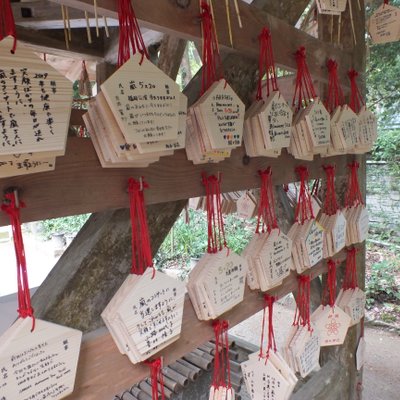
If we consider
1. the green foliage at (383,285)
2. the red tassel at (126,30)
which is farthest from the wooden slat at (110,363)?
the green foliage at (383,285)

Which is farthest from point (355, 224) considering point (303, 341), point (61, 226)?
point (61, 226)

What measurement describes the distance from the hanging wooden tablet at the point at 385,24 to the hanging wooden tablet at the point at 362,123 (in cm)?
43

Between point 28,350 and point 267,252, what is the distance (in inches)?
24.4

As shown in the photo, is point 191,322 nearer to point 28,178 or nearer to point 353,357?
point 28,178

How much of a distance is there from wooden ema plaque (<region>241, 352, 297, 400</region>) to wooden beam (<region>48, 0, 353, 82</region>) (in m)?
0.85

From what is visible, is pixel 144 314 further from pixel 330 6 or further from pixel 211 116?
pixel 330 6

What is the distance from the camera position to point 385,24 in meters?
1.61

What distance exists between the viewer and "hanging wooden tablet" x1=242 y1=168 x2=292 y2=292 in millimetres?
961

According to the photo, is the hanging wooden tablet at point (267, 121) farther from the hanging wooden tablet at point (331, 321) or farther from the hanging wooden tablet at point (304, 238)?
the hanging wooden tablet at point (331, 321)

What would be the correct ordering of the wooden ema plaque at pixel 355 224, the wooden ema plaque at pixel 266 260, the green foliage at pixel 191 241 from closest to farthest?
the wooden ema plaque at pixel 266 260 → the wooden ema plaque at pixel 355 224 → the green foliage at pixel 191 241

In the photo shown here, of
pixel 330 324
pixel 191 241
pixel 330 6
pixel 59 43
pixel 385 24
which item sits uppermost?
pixel 59 43

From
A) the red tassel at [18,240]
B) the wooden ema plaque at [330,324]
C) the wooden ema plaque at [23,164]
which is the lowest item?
the wooden ema plaque at [330,324]

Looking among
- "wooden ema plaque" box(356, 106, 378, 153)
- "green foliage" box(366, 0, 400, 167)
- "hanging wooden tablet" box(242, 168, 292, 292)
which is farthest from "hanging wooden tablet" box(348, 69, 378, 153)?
"green foliage" box(366, 0, 400, 167)

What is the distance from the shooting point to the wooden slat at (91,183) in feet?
1.89
